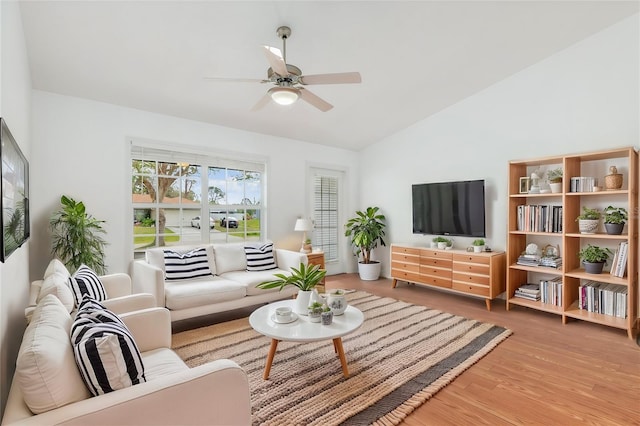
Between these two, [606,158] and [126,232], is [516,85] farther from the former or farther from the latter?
[126,232]

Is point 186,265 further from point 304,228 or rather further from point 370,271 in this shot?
point 370,271

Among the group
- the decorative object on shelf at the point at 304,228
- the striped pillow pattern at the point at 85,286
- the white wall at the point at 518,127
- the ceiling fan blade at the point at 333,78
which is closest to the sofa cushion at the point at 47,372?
the striped pillow pattern at the point at 85,286

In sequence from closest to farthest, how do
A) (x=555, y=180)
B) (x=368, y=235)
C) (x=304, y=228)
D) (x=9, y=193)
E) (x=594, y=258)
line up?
(x=9, y=193) < (x=594, y=258) < (x=555, y=180) < (x=304, y=228) < (x=368, y=235)

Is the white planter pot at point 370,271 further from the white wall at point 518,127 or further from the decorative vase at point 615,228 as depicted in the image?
the decorative vase at point 615,228

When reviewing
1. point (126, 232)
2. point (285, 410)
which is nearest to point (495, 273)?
point (285, 410)

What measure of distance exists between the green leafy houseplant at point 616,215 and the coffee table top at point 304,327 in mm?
2839

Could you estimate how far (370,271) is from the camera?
5.65m

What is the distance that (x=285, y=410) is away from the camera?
6.61ft

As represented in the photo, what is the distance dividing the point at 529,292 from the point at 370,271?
2415mm

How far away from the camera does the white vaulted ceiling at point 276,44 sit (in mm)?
2588

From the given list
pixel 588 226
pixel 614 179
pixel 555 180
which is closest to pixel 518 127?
pixel 555 180

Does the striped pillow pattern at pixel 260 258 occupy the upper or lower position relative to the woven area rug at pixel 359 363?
upper

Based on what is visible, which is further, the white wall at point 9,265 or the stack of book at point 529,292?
the stack of book at point 529,292

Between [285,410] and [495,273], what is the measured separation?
10.6 ft
